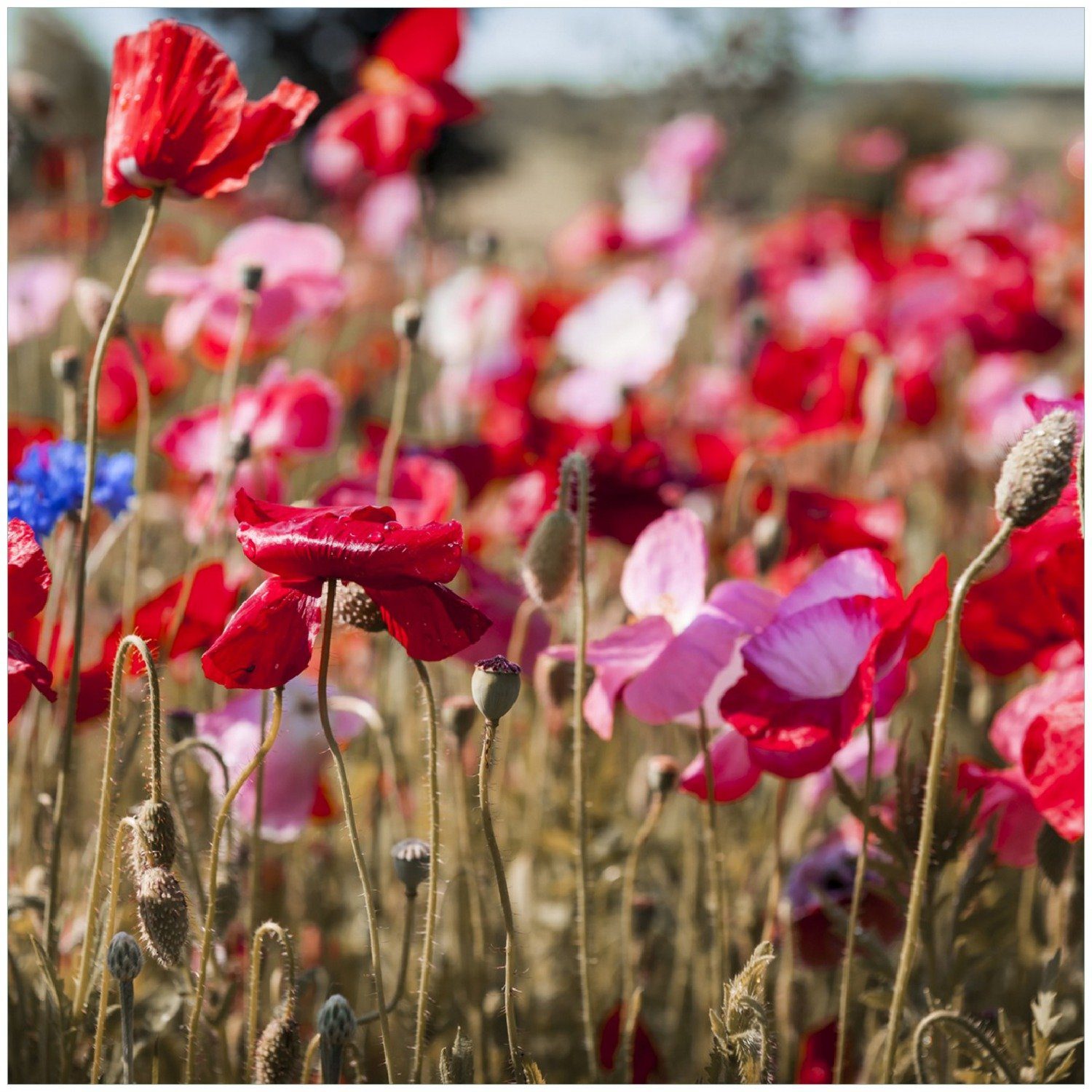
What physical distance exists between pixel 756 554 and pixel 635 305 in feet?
2.81

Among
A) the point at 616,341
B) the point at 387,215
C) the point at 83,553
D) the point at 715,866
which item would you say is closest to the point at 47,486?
the point at 83,553

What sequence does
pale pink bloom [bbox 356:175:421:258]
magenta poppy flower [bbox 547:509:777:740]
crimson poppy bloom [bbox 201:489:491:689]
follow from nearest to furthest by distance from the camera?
Answer: crimson poppy bloom [bbox 201:489:491:689] → magenta poppy flower [bbox 547:509:777:740] → pale pink bloom [bbox 356:175:421:258]

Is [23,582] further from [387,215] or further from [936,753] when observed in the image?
[387,215]

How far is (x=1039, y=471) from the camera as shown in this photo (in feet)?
2.41

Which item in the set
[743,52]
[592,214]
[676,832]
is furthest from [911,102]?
[676,832]

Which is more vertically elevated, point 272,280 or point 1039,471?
point 272,280

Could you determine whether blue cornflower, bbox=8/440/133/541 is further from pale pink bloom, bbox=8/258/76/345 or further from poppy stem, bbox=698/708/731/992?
pale pink bloom, bbox=8/258/76/345

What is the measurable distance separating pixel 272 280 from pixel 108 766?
83cm

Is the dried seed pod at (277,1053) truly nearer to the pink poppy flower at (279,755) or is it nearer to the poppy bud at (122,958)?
the poppy bud at (122,958)

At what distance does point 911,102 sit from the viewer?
978cm

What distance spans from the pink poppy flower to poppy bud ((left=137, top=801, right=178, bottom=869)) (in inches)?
12.3

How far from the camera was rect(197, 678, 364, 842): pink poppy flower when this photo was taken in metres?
1.12

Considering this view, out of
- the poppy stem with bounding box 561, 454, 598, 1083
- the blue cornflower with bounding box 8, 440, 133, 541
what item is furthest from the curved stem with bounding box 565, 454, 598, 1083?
the blue cornflower with bounding box 8, 440, 133, 541

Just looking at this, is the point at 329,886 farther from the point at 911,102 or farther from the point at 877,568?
the point at 911,102
